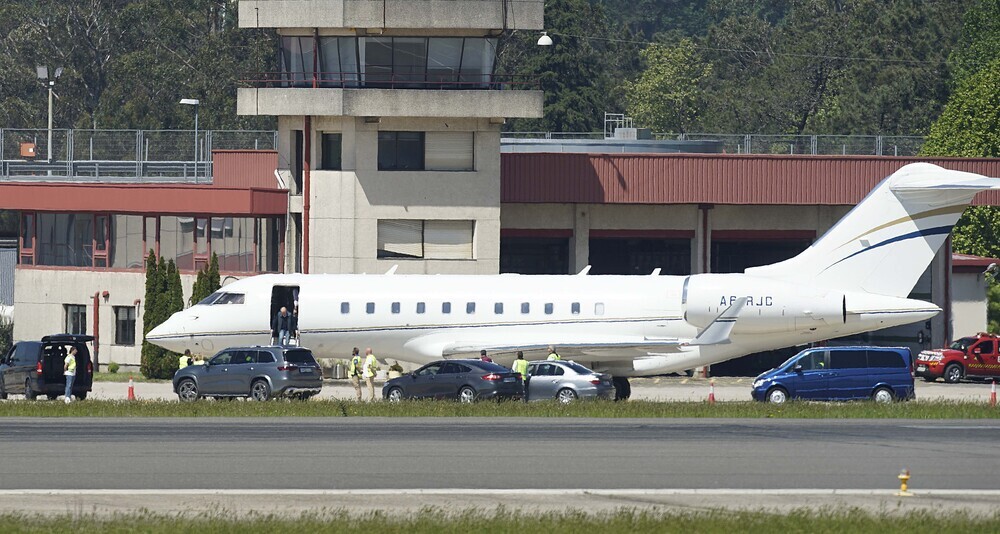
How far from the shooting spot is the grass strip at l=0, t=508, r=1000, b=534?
1978 centimetres

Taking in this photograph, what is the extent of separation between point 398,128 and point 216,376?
14.9 meters

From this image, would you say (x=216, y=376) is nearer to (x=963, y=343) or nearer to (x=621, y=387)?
(x=621, y=387)

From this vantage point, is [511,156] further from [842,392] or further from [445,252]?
[842,392]

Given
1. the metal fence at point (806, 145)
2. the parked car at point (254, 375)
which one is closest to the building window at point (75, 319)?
the parked car at point (254, 375)

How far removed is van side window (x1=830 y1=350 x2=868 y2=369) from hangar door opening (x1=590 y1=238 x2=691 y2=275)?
17189mm

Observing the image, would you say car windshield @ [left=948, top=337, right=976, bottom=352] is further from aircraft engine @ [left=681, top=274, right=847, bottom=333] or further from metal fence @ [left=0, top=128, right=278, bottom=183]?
metal fence @ [left=0, top=128, right=278, bottom=183]

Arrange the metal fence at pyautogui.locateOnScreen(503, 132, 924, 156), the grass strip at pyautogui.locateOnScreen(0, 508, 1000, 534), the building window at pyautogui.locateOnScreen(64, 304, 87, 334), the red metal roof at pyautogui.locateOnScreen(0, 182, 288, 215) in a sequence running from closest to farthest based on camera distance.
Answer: the grass strip at pyautogui.locateOnScreen(0, 508, 1000, 534) < the red metal roof at pyautogui.locateOnScreen(0, 182, 288, 215) < the building window at pyautogui.locateOnScreen(64, 304, 87, 334) < the metal fence at pyautogui.locateOnScreen(503, 132, 924, 156)

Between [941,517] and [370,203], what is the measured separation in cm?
3338

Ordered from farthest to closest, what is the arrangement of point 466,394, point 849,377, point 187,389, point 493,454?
point 187,389 → point 849,377 → point 466,394 → point 493,454

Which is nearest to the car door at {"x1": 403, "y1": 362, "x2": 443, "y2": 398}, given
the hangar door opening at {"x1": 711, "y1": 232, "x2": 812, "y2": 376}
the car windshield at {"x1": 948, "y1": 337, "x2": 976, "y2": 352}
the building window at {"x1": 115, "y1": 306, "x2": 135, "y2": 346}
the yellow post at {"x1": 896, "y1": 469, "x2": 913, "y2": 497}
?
the yellow post at {"x1": 896, "y1": 469, "x2": 913, "y2": 497}

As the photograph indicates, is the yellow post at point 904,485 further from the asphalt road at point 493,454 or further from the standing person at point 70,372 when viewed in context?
the standing person at point 70,372

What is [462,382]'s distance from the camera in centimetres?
3819

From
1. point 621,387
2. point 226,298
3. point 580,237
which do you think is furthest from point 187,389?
point 580,237

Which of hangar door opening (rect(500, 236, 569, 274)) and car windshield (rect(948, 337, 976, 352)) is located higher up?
hangar door opening (rect(500, 236, 569, 274))
